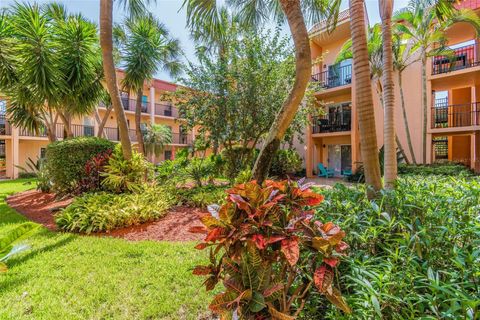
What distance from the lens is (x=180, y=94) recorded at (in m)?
10.4

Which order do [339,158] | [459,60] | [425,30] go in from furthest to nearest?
[339,158], [459,60], [425,30]

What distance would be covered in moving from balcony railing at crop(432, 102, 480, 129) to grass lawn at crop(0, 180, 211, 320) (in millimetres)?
15047

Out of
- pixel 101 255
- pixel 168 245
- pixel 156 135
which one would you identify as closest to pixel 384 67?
pixel 168 245

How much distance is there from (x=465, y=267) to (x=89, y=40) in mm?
11578

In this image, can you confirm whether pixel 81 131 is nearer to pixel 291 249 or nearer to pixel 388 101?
pixel 388 101

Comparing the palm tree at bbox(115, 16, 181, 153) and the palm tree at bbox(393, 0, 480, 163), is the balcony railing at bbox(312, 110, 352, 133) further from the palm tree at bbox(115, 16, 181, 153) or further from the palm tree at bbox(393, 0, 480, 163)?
the palm tree at bbox(115, 16, 181, 153)

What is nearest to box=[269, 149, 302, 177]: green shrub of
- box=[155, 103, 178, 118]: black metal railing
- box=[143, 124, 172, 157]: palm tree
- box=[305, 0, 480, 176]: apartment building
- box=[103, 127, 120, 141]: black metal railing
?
box=[305, 0, 480, 176]: apartment building

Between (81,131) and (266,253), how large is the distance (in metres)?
24.6

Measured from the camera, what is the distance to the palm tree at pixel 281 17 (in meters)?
4.27

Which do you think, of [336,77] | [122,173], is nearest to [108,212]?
[122,173]

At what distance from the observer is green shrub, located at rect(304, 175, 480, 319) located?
57.7 inches

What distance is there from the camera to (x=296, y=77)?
442cm

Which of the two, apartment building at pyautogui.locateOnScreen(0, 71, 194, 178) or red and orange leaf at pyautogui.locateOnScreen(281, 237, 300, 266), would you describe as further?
apartment building at pyautogui.locateOnScreen(0, 71, 194, 178)

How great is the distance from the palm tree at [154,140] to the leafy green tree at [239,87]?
1060cm
